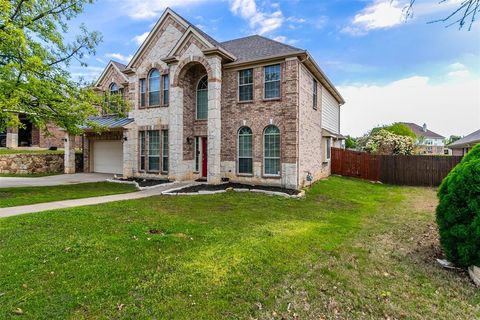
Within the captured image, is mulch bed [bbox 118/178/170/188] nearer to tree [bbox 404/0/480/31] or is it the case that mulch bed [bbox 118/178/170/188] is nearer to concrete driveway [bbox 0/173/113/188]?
concrete driveway [bbox 0/173/113/188]

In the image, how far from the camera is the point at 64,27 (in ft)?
39.9

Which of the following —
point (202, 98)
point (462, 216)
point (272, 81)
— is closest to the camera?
point (462, 216)

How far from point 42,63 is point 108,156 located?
431 inches

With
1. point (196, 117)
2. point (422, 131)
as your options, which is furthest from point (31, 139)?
point (422, 131)

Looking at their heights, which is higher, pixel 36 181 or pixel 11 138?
pixel 11 138

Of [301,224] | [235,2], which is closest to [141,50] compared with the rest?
[235,2]

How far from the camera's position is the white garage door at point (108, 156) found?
1944 cm

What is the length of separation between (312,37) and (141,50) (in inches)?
397

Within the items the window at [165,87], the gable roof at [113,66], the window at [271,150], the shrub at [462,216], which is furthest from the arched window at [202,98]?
the shrub at [462,216]

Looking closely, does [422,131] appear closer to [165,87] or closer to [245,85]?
[245,85]

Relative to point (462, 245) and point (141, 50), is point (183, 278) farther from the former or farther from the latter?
point (141, 50)

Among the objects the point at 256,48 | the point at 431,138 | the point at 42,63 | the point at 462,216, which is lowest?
the point at 462,216

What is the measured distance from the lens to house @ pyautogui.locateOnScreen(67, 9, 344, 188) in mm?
12312

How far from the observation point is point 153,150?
15.2 meters
